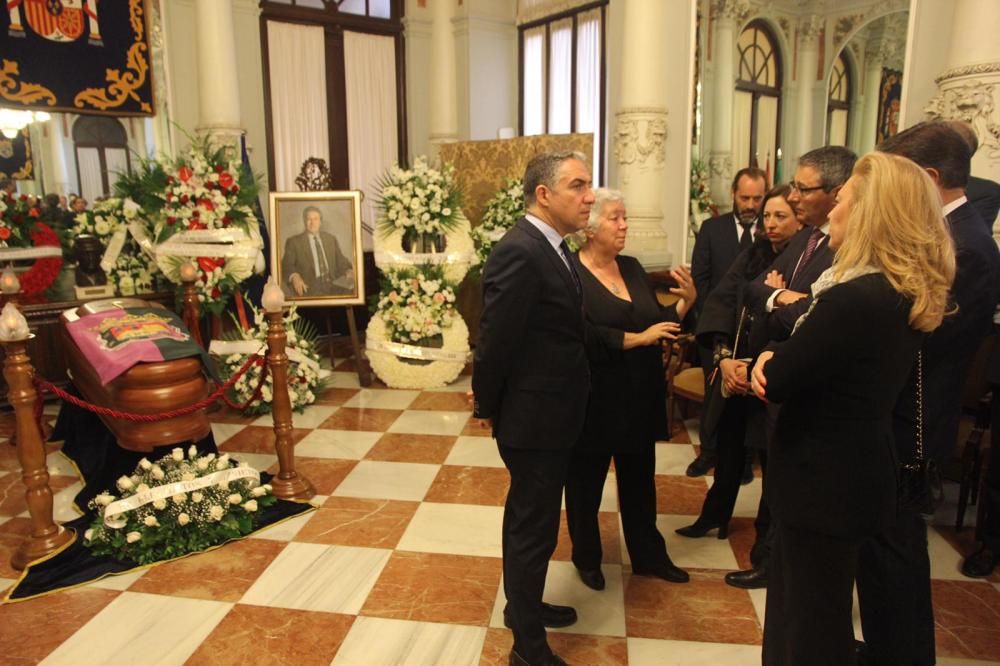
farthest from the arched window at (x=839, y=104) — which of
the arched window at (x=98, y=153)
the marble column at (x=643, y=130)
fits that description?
the arched window at (x=98, y=153)

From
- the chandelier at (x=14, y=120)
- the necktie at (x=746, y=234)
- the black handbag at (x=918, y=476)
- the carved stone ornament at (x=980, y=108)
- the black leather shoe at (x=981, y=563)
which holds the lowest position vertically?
the black leather shoe at (x=981, y=563)

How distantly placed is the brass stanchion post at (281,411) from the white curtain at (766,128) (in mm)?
6742

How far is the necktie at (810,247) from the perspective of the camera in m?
2.62

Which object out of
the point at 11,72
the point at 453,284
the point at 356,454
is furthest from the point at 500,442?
the point at 11,72

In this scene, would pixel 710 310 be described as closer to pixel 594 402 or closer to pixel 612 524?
pixel 594 402

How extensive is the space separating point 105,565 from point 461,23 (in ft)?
22.9

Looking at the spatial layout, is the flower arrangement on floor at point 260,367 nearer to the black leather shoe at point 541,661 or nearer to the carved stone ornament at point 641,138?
the carved stone ornament at point 641,138

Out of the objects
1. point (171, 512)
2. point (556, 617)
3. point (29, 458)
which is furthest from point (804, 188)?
point (29, 458)

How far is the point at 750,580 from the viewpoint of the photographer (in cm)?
306

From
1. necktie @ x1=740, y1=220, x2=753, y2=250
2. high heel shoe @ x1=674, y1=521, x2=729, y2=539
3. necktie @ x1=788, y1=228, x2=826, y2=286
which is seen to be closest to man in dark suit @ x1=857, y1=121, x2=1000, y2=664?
necktie @ x1=788, y1=228, x2=826, y2=286

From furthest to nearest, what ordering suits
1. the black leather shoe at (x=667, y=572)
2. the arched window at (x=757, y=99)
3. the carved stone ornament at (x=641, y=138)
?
the arched window at (x=757, y=99) < the carved stone ornament at (x=641, y=138) < the black leather shoe at (x=667, y=572)

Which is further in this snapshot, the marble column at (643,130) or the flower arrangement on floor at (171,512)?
the marble column at (643,130)

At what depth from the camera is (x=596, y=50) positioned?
7930 mm

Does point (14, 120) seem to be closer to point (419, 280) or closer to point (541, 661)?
point (419, 280)
